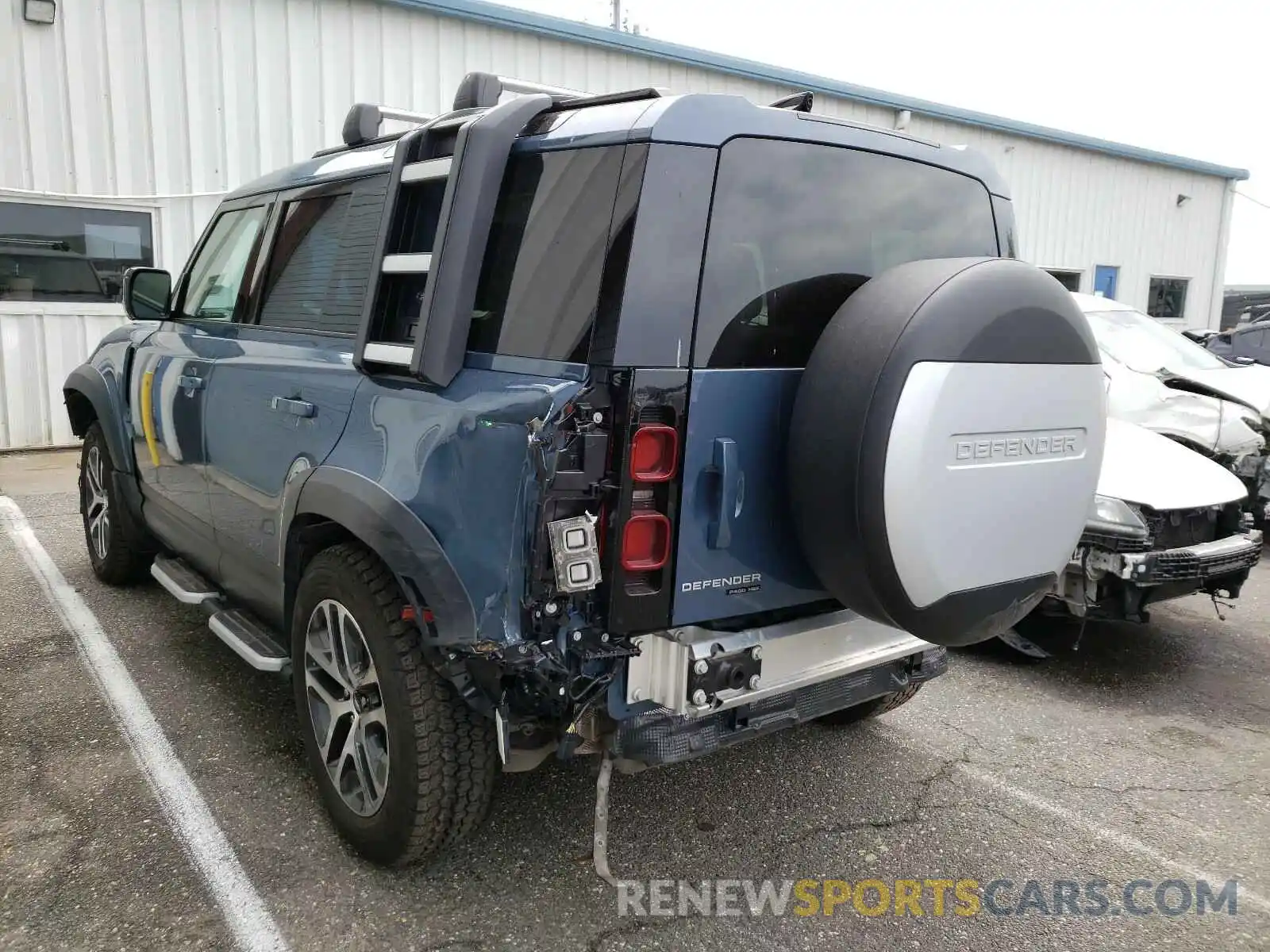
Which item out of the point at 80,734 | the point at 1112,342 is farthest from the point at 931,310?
the point at 1112,342

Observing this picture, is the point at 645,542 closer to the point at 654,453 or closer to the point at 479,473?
the point at 654,453

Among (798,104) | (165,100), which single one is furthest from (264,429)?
(165,100)

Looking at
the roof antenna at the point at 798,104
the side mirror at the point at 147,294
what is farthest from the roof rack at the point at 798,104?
the side mirror at the point at 147,294

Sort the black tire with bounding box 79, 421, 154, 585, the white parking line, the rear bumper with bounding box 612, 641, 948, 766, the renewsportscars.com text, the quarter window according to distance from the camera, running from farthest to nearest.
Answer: the black tire with bounding box 79, 421, 154, 585, the quarter window, the renewsportscars.com text, the white parking line, the rear bumper with bounding box 612, 641, 948, 766

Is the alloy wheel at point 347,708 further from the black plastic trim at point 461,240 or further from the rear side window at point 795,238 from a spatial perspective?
the rear side window at point 795,238

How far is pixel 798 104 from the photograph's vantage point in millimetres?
2557

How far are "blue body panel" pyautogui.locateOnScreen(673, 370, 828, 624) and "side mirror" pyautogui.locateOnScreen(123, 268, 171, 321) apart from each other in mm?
3358

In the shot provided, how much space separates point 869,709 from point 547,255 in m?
2.19

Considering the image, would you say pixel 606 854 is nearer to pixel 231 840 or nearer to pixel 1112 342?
pixel 231 840

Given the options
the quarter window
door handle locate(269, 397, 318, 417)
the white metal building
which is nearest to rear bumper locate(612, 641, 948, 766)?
door handle locate(269, 397, 318, 417)

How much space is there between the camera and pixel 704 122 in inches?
86.0

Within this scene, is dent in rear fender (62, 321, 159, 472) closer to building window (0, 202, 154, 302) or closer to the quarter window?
the quarter window

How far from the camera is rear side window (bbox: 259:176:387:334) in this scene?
2.96 metres

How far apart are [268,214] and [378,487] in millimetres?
1705
